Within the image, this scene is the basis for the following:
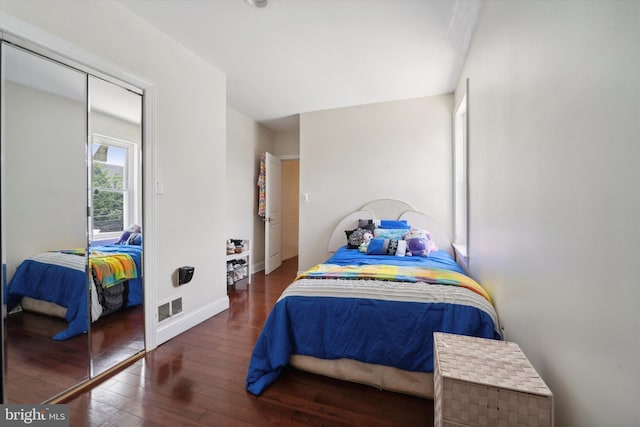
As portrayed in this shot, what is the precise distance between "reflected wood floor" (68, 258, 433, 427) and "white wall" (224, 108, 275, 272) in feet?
7.70

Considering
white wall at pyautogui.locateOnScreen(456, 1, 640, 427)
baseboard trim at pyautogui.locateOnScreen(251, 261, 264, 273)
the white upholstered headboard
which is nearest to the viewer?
white wall at pyautogui.locateOnScreen(456, 1, 640, 427)

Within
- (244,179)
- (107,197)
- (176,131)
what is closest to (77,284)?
(107,197)

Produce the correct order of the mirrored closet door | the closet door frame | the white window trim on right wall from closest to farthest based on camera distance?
the mirrored closet door → the closet door frame → the white window trim on right wall

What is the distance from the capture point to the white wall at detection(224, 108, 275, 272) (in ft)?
13.5

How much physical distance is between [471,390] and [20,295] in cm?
226

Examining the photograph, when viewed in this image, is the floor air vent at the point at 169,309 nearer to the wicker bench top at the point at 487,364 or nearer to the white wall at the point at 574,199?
the wicker bench top at the point at 487,364

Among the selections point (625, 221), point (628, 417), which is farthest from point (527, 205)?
point (628, 417)

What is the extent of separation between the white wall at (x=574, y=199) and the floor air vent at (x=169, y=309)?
99.0 inches

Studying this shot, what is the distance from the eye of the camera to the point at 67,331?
171 centimetres

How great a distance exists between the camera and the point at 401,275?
2.01m

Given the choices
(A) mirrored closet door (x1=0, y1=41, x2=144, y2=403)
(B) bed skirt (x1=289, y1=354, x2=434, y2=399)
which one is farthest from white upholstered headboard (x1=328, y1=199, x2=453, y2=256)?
(A) mirrored closet door (x1=0, y1=41, x2=144, y2=403)

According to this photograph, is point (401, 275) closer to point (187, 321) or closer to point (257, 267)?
point (187, 321)

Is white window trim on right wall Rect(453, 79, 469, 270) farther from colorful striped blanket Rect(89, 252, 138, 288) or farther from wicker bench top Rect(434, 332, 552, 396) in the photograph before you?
colorful striped blanket Rect(89, 252, 138, 288)

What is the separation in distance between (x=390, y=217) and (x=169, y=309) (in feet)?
9.29
